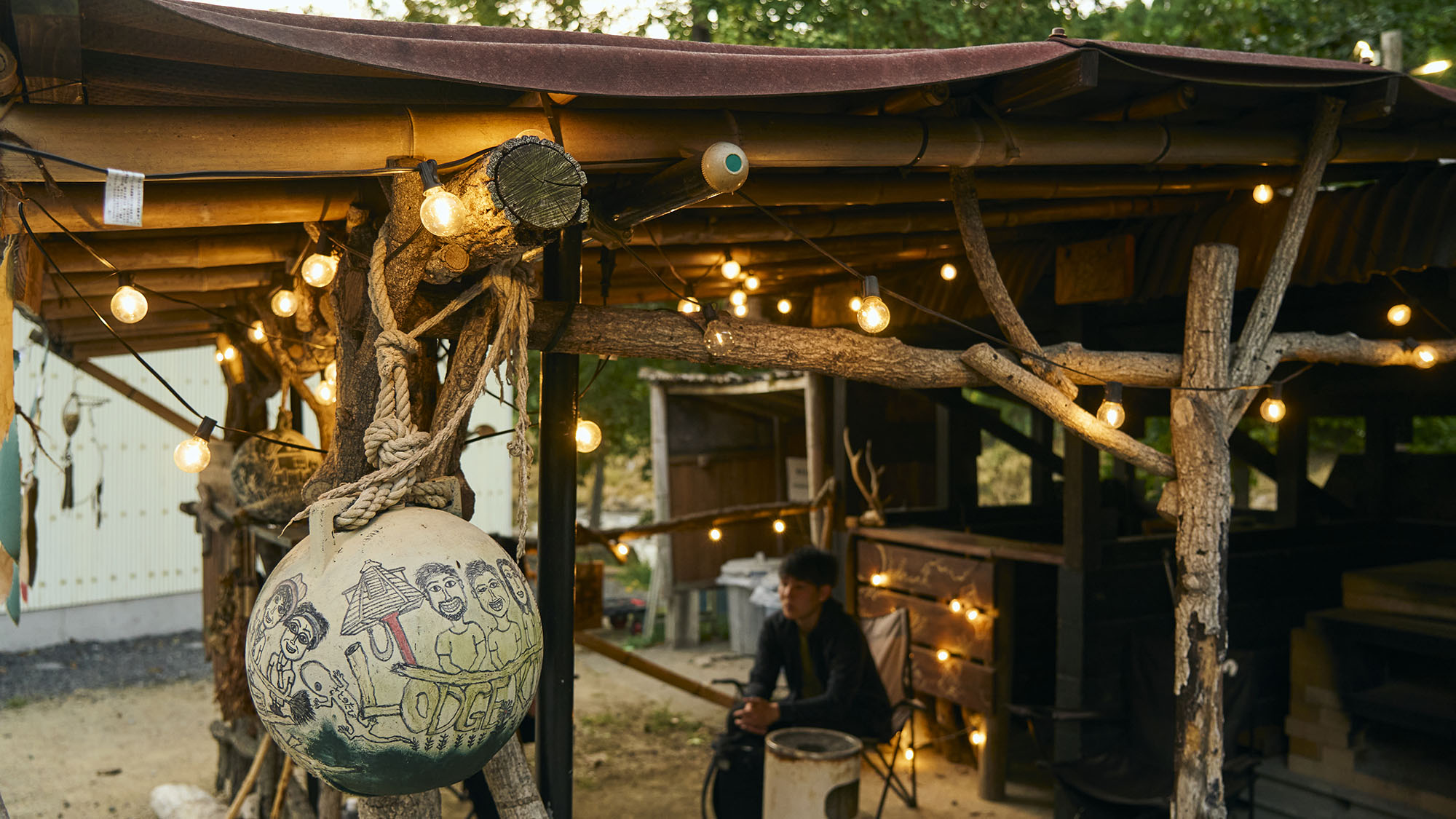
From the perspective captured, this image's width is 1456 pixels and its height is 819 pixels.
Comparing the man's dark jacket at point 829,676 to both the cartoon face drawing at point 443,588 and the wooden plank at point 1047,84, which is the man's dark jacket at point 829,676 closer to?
the wooden plank at point 1047,84

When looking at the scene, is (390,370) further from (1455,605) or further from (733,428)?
(733,428)

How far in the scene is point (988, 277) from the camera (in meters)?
3.71

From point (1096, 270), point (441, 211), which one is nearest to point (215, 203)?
point (441, 211)

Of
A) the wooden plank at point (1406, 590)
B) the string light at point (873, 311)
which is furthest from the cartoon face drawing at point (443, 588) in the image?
the wooden plank at point (1406, 590)

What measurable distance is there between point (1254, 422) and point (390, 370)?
13.4 m

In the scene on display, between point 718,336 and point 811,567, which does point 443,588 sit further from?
point 811,567

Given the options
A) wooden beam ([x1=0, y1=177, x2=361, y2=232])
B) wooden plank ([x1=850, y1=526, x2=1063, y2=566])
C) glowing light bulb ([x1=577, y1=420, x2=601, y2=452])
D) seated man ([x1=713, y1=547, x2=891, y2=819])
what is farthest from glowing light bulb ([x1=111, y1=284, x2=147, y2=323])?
wooden plank ([x1=850, y1=526, x2=1063, y2=566])

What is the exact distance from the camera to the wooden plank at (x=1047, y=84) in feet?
9.04

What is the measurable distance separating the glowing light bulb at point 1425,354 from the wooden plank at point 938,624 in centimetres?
270

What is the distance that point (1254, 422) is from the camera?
13.0 m

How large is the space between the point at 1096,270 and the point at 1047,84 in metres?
2.48

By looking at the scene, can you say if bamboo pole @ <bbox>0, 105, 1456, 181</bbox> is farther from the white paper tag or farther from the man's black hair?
the man's black hair

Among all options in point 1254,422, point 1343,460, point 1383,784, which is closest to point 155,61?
point 1383,784

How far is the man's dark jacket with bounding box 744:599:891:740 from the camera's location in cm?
491
